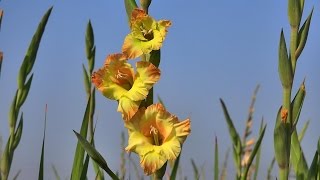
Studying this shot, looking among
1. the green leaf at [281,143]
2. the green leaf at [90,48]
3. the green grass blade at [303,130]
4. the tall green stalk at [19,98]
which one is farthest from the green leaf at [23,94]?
the green grass blade at [303,130]

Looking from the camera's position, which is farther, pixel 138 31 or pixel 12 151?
pixel 12 151

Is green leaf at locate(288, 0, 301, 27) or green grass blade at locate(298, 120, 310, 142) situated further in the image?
green grass blade at locate(298, 120, 310, 142)

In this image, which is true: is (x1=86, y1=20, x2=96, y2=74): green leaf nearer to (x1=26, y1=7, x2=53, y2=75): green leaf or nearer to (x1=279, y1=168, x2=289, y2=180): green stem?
(x1=26, y1=7, x2=53, y2=75): green leaf

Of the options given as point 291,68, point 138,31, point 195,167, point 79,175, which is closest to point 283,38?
point 291,68

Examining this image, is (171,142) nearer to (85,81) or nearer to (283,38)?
(283,38)

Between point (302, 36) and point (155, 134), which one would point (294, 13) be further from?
point (155, 134)

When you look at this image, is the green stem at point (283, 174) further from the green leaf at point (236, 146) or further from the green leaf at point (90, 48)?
the green leaf at point (90, 48)

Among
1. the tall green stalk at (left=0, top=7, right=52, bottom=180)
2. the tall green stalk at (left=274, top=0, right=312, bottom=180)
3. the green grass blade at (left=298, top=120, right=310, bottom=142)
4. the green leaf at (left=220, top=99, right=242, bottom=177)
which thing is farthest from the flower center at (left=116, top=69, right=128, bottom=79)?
the green grass blade at (left=298, top=120, right=310, bottom=142)
